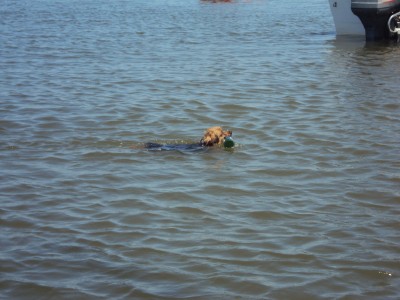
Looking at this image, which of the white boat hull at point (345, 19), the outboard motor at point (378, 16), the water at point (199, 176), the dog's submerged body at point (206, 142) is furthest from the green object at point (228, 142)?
the white boat hull at point (345, 19)

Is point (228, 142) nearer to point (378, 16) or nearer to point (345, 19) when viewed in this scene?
point (378, 16)

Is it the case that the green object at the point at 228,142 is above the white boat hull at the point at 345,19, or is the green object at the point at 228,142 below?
below

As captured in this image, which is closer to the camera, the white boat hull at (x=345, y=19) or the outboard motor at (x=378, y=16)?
the outboard motor at (x=378, y=16)

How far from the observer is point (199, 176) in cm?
874

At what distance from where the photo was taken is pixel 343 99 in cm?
1320

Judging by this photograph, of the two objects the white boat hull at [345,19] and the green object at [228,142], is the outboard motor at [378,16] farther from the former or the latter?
the green object at [228,142]

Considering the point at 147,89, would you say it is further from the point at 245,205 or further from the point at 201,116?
the point at 245,205

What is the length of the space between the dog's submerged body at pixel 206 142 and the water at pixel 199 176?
14cm

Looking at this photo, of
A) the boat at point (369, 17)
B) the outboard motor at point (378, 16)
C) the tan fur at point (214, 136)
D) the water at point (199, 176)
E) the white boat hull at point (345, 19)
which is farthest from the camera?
the white boat hull at point (345, 19)

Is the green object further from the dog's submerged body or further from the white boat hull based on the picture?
the white boat hull

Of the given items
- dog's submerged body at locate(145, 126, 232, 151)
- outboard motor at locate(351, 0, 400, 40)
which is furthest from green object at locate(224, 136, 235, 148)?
outboard motor at locate(351, 0, 400, 40)

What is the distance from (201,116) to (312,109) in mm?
2101

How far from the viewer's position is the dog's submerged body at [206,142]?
9602 millimetres

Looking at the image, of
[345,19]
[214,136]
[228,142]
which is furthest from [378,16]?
[214,136]
